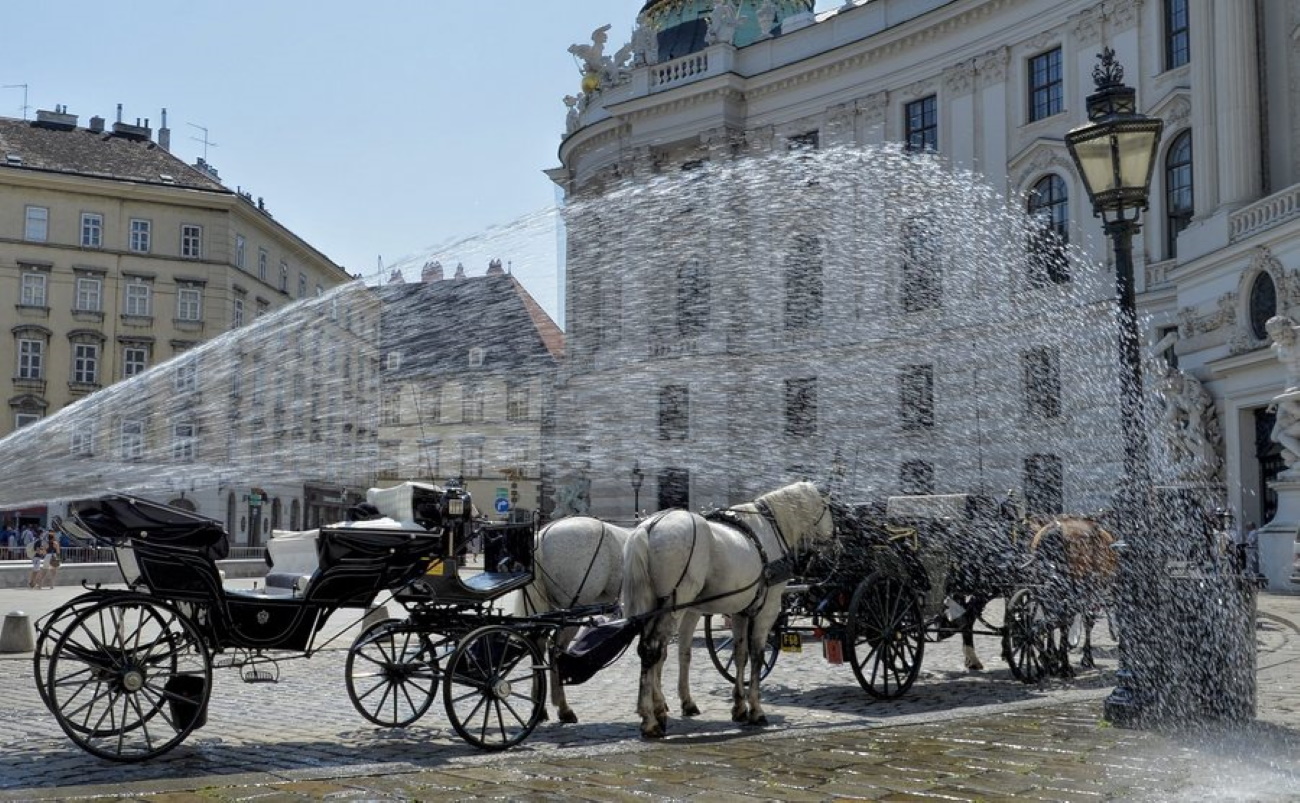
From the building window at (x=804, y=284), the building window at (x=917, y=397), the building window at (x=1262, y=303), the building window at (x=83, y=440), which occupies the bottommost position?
the building window at (x=83, y=440)

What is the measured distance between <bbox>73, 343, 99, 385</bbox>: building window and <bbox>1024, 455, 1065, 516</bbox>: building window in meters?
41.3

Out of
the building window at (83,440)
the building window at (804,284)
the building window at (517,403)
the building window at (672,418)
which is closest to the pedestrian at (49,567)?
the building window at (672,418)

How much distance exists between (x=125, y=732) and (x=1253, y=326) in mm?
24970

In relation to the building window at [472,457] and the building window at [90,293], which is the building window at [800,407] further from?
the building window at [90,293]

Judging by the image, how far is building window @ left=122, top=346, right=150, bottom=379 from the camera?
57.3m

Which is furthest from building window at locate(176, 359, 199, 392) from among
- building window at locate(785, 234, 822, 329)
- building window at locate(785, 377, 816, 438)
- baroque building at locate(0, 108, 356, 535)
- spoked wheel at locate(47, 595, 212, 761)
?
baroque building at locate(0, 108, 356, 535)

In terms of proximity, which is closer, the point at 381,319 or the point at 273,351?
the point at 273,351

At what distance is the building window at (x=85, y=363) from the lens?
185ft

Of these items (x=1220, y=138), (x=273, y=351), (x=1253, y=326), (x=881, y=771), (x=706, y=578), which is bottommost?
(x=881, y=771)

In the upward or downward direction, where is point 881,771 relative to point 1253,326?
downward

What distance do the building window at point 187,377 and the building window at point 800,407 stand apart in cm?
2262

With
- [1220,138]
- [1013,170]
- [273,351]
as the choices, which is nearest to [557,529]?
[273,351]

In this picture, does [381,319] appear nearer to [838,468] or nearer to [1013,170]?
[838,468]

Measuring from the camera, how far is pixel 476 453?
54.1 ft
